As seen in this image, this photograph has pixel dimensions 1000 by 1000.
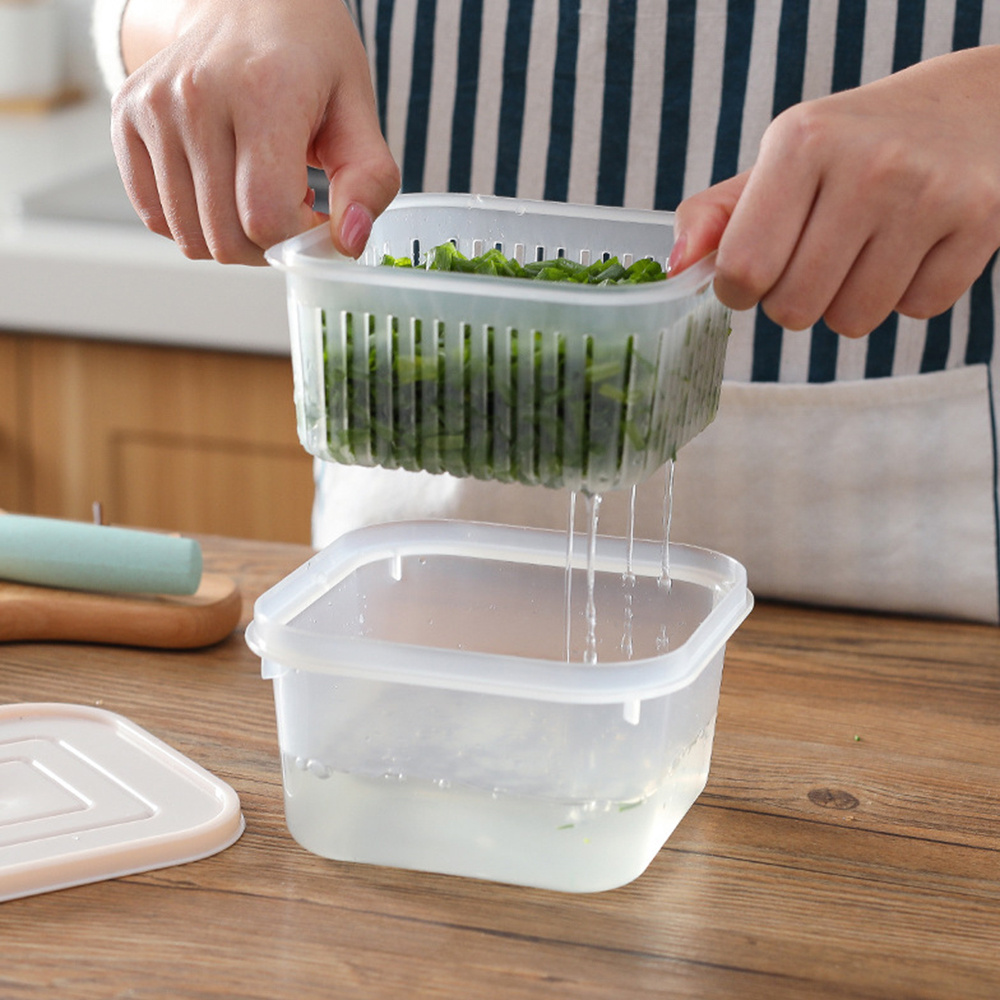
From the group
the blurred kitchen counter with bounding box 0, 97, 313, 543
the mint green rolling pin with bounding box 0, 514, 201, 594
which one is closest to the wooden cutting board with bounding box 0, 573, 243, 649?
the mint green rolling pin with bounding box 0, 514, 201, 594

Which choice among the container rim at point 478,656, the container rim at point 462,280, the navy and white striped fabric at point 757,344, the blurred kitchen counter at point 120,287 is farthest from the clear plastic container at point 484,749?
the blurred kitchen counter at point 120,287

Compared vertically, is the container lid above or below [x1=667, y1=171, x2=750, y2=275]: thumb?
below

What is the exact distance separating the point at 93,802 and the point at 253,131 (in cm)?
34

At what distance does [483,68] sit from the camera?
1.08 metres

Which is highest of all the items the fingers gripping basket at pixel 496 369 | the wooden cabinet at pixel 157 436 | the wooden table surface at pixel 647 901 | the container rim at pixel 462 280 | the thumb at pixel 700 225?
the thumb at pixel 700 225

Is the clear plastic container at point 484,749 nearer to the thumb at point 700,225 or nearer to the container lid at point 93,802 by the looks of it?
the container lid at point 93,802

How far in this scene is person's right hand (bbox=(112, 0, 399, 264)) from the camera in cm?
69

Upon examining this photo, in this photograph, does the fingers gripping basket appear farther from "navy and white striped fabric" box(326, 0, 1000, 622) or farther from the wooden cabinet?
the wooden cabinet

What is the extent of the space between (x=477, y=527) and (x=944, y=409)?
0.42 meters

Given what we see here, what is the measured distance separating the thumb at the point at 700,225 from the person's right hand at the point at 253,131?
0.15m

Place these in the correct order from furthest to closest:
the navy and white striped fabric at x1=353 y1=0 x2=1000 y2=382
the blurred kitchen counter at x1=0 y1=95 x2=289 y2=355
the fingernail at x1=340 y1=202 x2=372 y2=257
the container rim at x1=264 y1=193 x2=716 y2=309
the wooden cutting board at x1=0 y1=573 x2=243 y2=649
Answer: the blurred kitchen counter at x1=0 y1=95 x2=289 y2=355
the navy and white striped fabric at x1=353 y1=0 x2=1000 y2=382
the wooden cutting board at x1=0 y1=573 x2=243 y2=649
the fingernail at x1=340 y1=202 x2=372 y2=257
the container rim at x1=264 y1=193 x2=716 y2=309

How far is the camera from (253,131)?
693 millimetres

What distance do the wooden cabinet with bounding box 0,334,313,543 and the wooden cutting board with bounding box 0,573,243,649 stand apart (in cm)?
70

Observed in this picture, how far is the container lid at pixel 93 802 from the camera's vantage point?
2.07 ft
